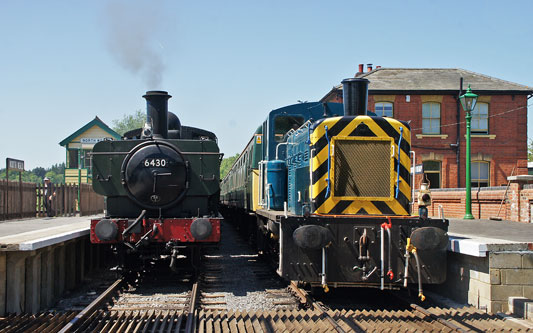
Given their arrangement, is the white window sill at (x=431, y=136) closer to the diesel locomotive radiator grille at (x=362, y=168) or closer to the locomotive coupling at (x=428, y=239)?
the diesel locomotive radiator grille at (x=362, y=168)

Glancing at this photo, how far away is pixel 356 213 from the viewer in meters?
7.78

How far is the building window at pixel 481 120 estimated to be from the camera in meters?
27.7

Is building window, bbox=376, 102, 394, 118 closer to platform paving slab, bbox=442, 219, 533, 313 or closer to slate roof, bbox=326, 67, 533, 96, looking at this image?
slate roof, bbox=326, 67, 533, 96

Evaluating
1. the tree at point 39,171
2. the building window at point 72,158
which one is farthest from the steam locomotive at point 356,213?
the tree at point 39,171

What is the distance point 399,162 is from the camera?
7.81 m

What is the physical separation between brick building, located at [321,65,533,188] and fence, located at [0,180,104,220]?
13221 mm

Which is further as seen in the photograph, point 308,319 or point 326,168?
point 326,168

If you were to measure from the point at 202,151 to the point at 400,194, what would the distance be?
3603mm

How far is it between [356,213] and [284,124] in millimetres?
3330

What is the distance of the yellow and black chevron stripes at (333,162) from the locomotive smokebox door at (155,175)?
2652 millimetres

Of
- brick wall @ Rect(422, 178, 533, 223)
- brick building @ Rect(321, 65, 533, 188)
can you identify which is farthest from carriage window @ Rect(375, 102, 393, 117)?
brick wall @ Rect(422, 178, 533, 223)

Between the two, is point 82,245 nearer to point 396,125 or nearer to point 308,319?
point 308,319

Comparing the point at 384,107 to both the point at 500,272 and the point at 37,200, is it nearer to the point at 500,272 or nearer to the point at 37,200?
the point at 37,200

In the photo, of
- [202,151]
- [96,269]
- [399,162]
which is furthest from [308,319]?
[96,269]
